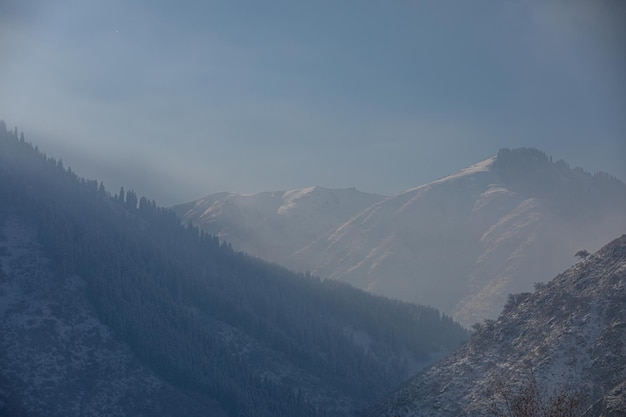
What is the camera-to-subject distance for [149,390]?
149625mm

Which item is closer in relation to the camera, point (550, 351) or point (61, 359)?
point (550, 351)

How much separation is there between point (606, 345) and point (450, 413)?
21.4 metres

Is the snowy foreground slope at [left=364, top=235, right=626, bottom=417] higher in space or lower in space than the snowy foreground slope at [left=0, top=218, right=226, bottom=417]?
higher

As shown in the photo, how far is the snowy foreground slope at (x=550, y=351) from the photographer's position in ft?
313

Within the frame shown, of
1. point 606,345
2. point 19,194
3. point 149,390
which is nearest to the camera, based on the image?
point 606,345

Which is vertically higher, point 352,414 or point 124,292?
point 124,292

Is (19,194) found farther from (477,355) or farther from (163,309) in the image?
(477,355)

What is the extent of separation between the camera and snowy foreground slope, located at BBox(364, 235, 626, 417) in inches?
3757

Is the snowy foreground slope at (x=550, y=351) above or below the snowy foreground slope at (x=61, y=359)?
above

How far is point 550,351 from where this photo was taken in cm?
10206

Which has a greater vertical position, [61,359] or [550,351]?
[550,351]

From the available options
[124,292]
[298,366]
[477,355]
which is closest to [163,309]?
[124,292]

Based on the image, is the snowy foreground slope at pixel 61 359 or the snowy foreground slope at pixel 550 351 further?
the snowy foreground slope at pixel 61 359

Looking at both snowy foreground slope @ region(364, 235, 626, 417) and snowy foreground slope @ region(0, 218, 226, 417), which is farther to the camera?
snowy foreground slope @ region(0, 218, 226, 417)
